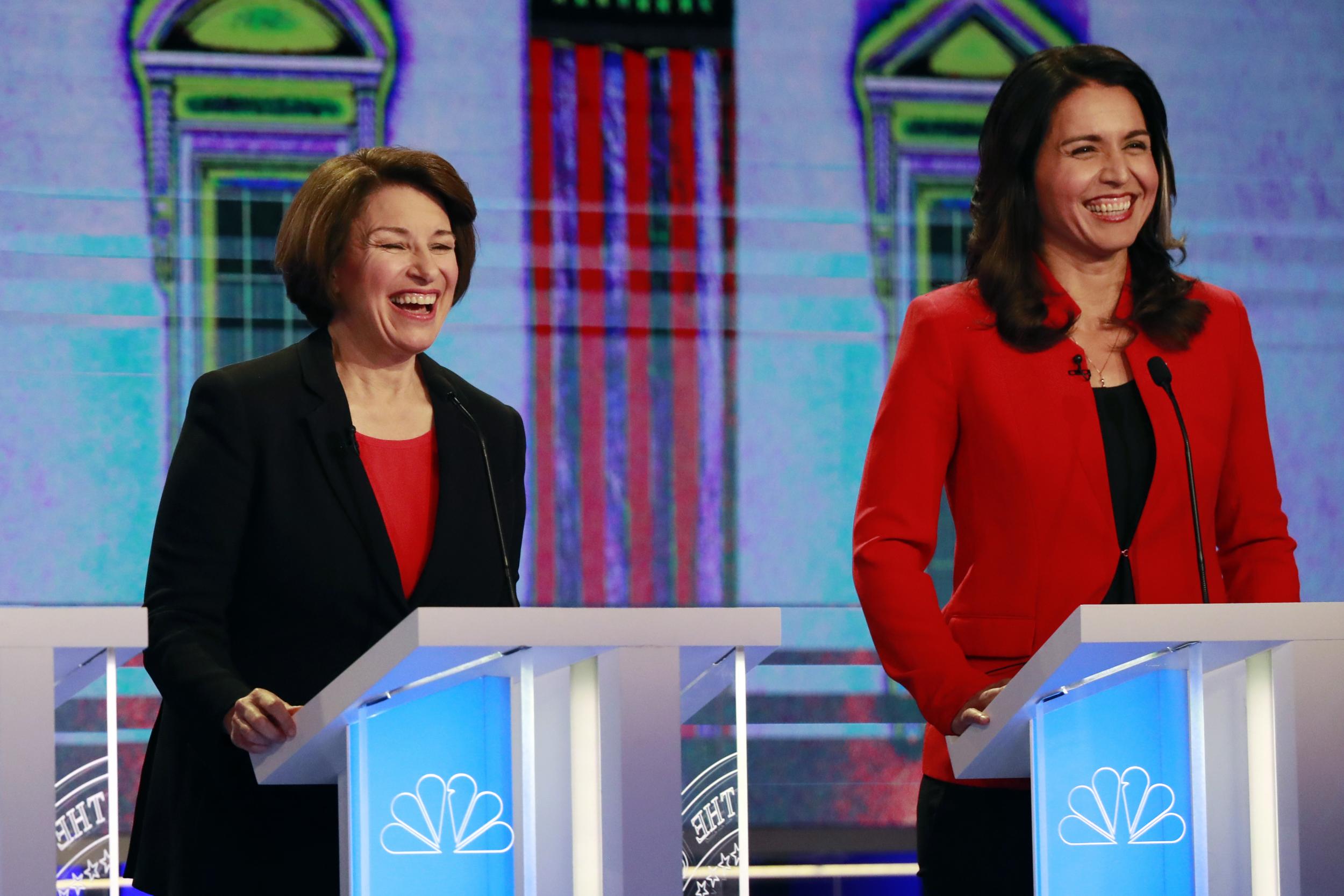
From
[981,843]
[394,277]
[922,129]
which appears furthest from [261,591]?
[922,129]

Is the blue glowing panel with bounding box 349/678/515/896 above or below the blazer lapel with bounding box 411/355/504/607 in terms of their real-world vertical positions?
below

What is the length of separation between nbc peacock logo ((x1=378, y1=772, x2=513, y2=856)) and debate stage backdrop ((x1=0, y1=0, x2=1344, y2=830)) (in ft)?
8.64

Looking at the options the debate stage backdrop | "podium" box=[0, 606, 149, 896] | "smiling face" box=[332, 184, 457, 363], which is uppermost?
the debate stage backdrop

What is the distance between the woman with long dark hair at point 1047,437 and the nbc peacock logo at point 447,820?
0.55 m

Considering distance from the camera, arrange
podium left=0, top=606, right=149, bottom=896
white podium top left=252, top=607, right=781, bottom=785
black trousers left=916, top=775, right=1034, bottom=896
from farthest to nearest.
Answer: black trousers left=916, top=775, right=1034, bottom=896 < podium left=0, top=606, right=149, bottom=896 < white podium top left=252, top=607, right=781, bottom=785

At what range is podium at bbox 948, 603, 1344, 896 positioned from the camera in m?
1.39

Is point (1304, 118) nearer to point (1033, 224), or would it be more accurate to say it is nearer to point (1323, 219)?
point (1323, 219)

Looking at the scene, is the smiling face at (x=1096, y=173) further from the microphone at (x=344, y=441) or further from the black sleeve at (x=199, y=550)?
the black sleeve at (x=199, y=550)

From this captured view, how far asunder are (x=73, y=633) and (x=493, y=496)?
0.67 metres

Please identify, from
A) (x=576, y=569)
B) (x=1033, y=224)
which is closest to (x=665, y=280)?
(x=576, y=569)

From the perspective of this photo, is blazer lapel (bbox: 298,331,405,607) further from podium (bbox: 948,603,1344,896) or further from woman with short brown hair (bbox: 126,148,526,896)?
podium (bbox: 948,603,1344,896)

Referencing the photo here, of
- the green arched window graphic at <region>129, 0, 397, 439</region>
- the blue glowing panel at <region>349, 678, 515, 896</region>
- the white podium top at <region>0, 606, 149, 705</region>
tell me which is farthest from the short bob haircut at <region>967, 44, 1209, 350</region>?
the green arched window graphic at <region>129, 0, 397, 439</region>

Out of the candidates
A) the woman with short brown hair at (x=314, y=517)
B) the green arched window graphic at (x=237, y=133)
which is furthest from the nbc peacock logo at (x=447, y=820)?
the green arched window graphic at (x=237, y=133)

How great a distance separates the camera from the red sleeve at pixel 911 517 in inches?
72.5
